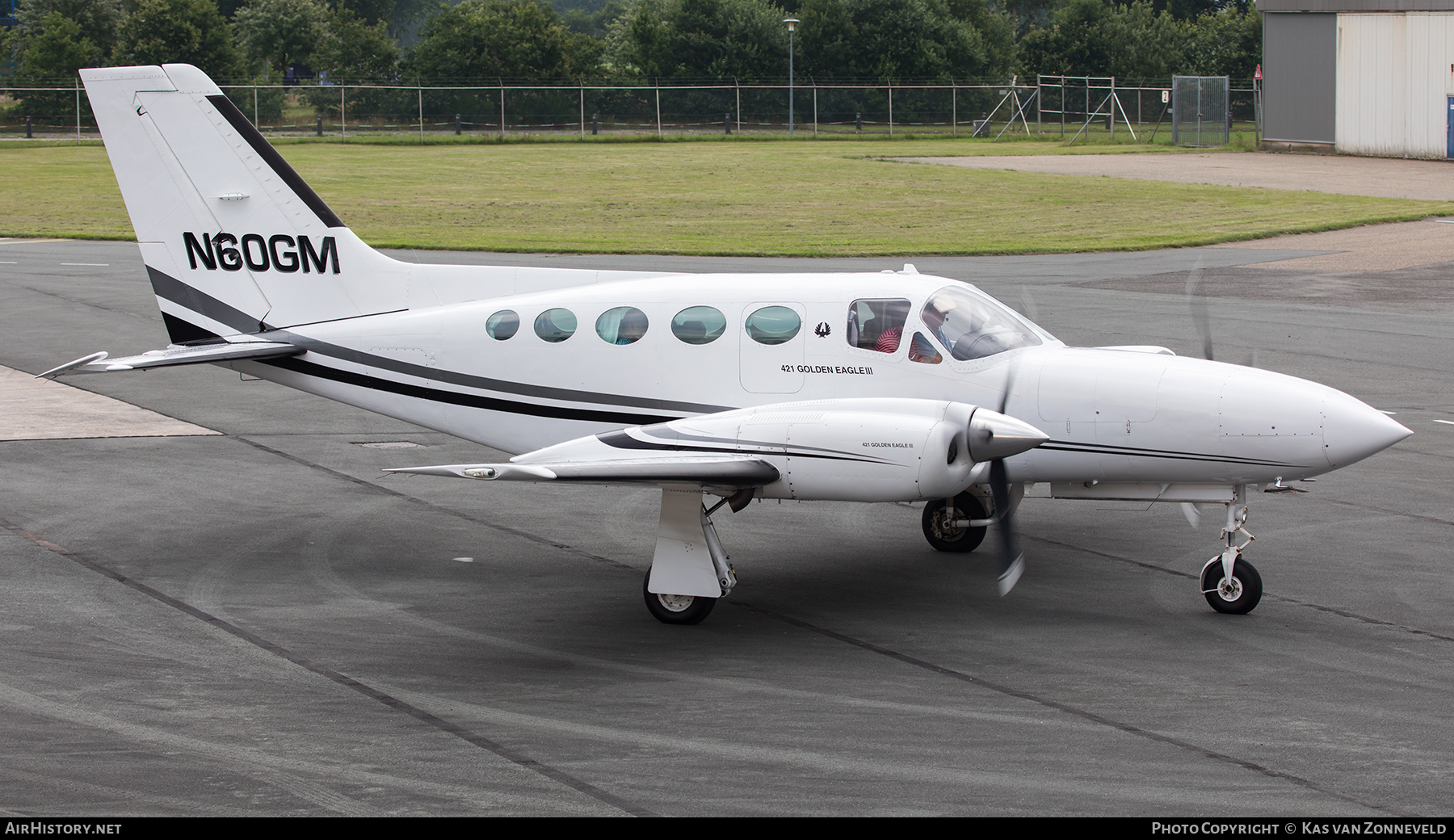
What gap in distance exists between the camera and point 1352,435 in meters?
10.6

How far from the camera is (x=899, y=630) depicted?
11.1 meters

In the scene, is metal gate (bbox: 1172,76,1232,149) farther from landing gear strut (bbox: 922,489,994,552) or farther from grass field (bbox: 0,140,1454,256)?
landing gear strut (bbox: 922,489,994,552)

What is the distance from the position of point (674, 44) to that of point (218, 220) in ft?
247

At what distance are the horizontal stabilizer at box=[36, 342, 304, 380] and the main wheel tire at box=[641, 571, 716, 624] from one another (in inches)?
185

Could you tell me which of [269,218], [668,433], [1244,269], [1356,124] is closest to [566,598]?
[668,433]

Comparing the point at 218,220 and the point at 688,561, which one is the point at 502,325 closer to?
the point at 688,561

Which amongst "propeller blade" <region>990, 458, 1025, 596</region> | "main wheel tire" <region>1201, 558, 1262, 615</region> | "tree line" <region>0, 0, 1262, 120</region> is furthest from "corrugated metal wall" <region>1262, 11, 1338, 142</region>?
"propeller blade" <region>990, 458, 1025, 596</region>

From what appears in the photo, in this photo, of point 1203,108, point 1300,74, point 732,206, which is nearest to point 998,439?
point 732,206

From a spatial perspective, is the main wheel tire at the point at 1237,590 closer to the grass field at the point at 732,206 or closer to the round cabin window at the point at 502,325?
the round cabin window at the point at 502,325

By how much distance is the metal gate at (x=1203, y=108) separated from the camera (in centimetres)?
6619

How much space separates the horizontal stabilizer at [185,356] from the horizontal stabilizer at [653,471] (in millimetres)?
3636

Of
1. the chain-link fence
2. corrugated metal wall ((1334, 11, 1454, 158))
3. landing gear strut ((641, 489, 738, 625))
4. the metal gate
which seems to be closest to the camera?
landing gear strut ((641, 489, 738, 625))

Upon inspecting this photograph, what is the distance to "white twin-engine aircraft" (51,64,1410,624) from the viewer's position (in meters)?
10.5

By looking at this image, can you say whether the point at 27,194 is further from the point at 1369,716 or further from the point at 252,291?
the point at 1369,716
